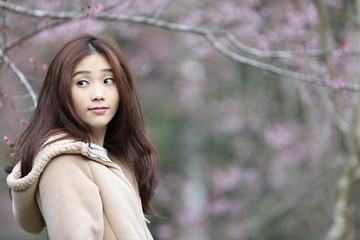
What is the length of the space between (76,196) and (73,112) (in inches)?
11.6

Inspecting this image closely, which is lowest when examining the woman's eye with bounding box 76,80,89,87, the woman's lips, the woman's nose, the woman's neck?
the woman's neck

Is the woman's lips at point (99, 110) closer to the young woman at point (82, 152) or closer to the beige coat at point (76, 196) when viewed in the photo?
the young woman at point (82, 152)

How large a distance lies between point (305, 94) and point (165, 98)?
544 cm

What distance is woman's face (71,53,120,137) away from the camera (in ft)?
7.23

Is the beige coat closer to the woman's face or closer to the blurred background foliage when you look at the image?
the woman's face

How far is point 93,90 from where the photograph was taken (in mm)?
2213

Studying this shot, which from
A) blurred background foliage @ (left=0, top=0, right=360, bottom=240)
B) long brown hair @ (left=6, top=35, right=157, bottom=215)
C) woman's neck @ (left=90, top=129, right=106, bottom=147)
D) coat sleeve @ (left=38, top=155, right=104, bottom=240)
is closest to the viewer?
coat sleeve @ (left=38, top=155, right=104, bottom=240)

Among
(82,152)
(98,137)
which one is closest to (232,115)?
(98,137)

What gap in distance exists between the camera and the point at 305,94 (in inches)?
282

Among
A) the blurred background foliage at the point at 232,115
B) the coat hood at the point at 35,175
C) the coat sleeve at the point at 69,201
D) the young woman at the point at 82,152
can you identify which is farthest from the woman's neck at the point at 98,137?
the blurred background foliage at the point at 232,115

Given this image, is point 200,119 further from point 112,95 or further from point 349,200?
point 112,95

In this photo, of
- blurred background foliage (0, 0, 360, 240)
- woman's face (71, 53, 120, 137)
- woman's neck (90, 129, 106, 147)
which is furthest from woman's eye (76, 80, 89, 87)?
blurred background foliage (0, 0, 360, 240)

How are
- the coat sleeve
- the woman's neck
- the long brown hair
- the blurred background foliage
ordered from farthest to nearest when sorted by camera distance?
the blurred background foliage → the woman's neck → the long brown hair → the coat sleeve

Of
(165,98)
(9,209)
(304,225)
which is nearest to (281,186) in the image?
(304,225)
